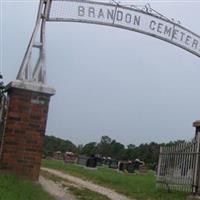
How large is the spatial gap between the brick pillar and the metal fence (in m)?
5.21

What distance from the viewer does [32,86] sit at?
502 inches

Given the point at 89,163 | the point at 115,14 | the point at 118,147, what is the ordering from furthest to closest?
the point at 118,147 → the point at 89,163 → the point at 115,14

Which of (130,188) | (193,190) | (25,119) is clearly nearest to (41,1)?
(25,119)

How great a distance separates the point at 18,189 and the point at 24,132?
203 centimetres

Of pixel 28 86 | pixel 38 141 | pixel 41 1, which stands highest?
pixel 41 1

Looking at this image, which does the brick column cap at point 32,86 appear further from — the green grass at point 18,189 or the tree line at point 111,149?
the tree line at point 111,149

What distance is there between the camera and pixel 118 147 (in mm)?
87312

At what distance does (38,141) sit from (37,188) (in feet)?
3.28

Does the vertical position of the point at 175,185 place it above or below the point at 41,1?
below

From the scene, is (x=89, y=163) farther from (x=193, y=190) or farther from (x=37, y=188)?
(x=37, y=188)

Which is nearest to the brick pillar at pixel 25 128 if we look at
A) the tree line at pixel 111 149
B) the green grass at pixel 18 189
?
the green grass at pixel 18 189

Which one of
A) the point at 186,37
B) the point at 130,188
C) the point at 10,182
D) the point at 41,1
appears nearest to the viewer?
the point at 10,182

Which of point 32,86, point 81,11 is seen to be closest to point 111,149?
point 81,11

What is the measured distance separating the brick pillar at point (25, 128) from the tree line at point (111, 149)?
4944 centimetres
